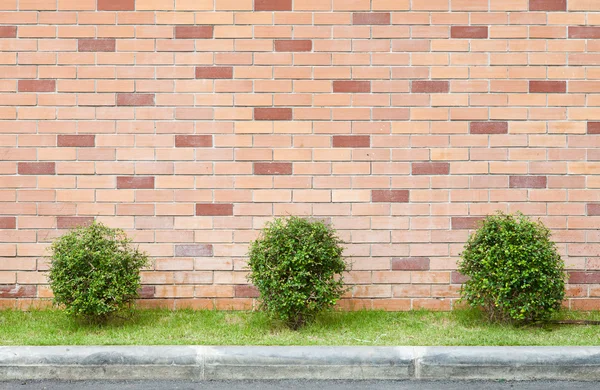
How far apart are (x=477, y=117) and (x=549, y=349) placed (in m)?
2.43

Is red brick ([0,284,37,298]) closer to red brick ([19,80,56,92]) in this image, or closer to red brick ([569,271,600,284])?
red brick ([19,80,56,92])

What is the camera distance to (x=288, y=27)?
671 cm

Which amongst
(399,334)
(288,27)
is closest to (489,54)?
(288,27)

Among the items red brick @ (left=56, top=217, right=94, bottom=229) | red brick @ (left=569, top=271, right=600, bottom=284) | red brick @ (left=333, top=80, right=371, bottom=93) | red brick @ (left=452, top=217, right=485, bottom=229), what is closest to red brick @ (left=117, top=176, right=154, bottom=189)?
red brick @ (left=56, top=217, right=94, bottom=229)

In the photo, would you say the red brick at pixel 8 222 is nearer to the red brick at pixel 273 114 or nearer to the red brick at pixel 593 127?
the red brick at pixel 273 114

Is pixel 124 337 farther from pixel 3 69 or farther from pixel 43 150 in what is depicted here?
pixel 3 69

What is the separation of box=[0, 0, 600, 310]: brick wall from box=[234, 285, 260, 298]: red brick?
0.19 ft

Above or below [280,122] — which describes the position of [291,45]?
above

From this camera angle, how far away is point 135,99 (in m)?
6.71

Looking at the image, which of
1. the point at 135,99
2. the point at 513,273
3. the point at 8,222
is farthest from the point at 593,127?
the point at 8,222

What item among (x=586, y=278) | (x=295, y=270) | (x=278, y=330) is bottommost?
(x=278, y=330)

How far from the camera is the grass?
5609 millimetres

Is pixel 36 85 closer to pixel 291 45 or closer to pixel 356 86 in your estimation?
pixel 291 45

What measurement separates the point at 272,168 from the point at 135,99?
58.7 inches
